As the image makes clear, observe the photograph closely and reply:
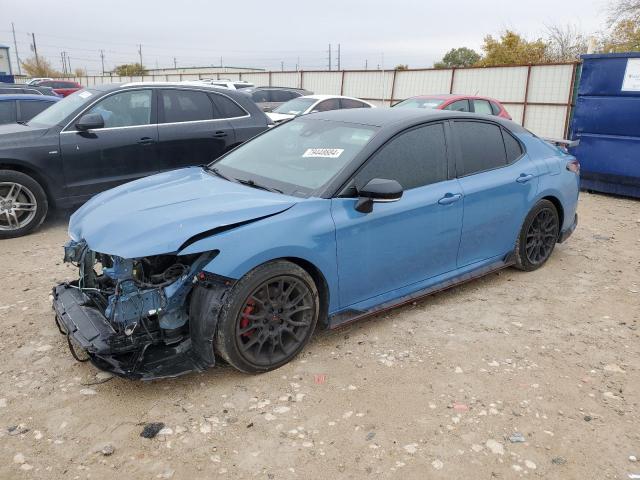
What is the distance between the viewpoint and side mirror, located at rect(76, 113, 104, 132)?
614 centimetres

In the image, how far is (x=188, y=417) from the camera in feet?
9.57

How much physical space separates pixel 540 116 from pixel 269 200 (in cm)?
1457

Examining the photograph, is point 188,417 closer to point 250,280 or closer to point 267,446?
point 267,446

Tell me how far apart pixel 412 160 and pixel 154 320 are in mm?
2095

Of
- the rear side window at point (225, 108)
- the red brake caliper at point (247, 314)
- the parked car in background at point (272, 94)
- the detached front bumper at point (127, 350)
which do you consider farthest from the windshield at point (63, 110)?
the parked car in background at point (272, 94)

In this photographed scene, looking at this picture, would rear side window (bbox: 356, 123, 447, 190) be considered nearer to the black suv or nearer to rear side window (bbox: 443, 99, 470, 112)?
the black suv

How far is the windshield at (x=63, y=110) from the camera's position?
6.35m

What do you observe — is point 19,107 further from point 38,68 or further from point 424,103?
point 38,68

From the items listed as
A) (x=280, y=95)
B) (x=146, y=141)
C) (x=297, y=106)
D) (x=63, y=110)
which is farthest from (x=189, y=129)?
(x=280, y=95)

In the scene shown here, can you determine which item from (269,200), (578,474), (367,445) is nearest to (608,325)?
(578,474)

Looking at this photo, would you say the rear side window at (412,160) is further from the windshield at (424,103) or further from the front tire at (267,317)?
the windshield at (424,103)

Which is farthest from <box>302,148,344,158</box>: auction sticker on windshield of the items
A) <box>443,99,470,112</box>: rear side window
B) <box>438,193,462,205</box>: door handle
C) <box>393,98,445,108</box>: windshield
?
<box>443,99,470,112</box>: rear side window

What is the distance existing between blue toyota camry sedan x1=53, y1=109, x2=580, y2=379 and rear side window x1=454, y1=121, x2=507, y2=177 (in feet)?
0.04

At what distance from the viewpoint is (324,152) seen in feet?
12.5
